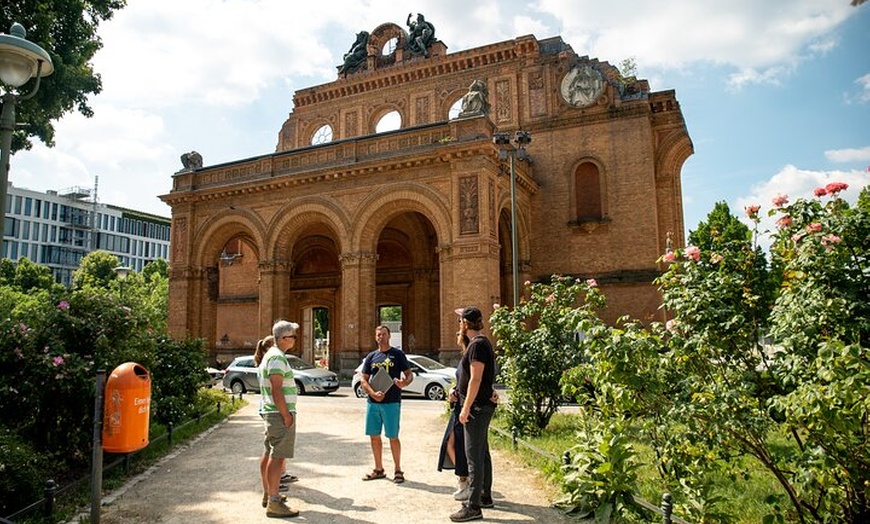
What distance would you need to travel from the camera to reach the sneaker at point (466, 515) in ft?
17.5

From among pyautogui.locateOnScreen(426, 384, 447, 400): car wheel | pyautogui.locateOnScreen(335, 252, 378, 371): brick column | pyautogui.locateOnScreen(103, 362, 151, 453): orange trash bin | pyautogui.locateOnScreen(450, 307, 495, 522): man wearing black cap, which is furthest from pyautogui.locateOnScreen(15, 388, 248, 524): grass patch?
pyautogui.locateOnScreen(335, 252, 378, 371): brick column

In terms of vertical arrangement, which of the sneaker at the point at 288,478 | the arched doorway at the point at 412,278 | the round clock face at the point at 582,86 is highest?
the round clock face at the point at 582,86

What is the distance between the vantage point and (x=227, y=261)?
103 feet

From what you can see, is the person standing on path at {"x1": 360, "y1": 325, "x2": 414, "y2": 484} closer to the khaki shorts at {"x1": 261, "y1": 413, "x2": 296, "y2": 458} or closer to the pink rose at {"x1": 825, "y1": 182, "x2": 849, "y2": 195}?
the khaki shorts at {"x1": 261, "y1": 413, "x2": 296, "y2": 458}

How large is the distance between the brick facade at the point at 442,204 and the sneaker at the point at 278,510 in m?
14.5

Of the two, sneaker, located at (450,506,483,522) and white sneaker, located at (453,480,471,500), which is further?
white sneaker, located at (453,480,471,500)

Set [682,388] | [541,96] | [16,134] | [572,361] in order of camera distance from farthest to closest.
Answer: [541,96], [16,134], [572,361], [682,388]

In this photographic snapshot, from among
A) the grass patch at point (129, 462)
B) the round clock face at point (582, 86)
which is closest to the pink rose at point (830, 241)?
the grass patch at point (129, 462)

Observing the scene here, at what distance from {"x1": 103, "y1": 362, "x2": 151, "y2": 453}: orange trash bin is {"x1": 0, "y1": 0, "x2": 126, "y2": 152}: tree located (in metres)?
10.9

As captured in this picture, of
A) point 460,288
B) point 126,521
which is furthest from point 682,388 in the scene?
point 460,288

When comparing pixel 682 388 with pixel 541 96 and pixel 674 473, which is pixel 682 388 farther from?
pixel 541 96

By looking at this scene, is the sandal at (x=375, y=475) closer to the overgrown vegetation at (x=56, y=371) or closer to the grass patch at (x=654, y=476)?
the grass patch at (x=654, y=476)

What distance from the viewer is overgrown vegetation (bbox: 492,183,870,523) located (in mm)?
3832

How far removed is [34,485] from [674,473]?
609 centimetres
